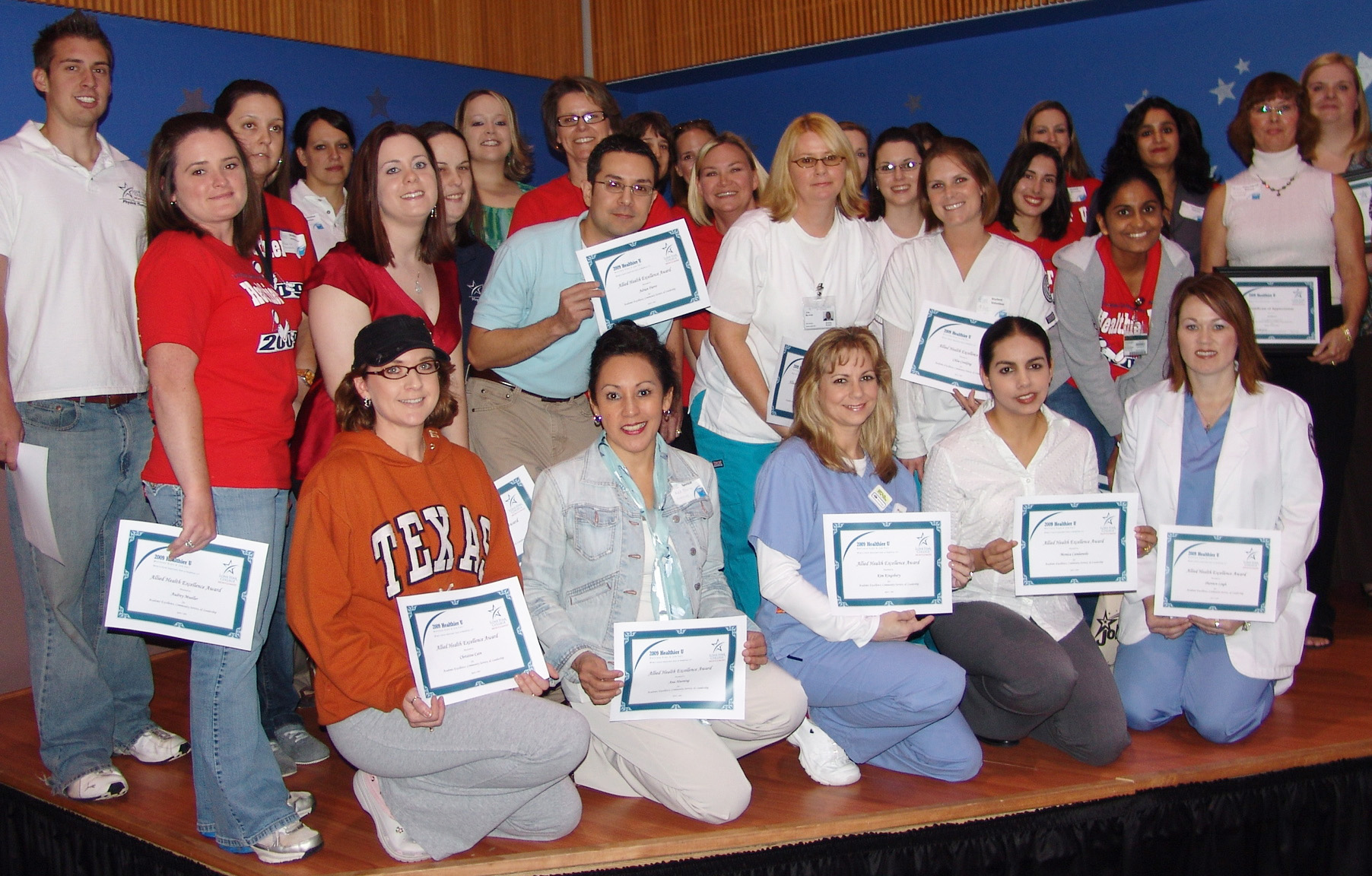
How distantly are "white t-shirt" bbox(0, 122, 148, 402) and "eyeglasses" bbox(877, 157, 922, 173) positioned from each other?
261cm

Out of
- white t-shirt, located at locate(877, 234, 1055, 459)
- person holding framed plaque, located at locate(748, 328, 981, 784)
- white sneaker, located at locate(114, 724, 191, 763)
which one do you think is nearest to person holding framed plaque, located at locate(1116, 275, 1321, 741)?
white t-shirt, located at locate(877, 234, 1055, 459)

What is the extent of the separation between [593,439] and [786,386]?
26.0 inches

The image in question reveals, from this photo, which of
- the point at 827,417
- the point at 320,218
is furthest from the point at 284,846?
the point at 320,218

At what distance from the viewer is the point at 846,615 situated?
10.2 ft

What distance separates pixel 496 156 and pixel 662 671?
233 cm

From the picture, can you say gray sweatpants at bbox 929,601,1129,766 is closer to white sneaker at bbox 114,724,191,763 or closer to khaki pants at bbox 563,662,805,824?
khaki pants at bbox 563,662,805,824

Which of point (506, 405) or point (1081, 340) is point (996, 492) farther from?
point (506, 405)

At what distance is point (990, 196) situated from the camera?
12.1 feet

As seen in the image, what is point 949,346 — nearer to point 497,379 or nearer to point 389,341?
point 497,379

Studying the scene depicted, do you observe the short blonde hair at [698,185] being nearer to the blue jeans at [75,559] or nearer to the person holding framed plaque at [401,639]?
the person holding framed plaque at [401,639]

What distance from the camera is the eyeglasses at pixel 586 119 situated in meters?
4.06

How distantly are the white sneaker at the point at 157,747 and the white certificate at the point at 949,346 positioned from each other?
266 cm

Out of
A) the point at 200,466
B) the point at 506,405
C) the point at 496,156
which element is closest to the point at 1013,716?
the point at 506,405

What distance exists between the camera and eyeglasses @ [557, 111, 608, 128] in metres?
4.06
